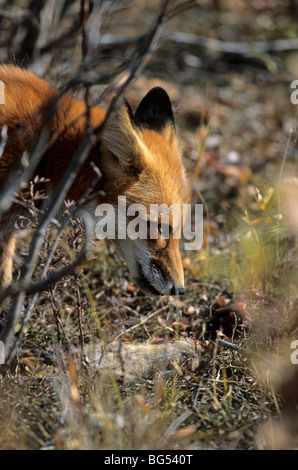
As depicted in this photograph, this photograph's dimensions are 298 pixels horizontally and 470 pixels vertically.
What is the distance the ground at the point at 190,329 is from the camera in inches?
100

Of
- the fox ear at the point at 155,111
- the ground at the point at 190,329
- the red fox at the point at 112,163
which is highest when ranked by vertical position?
the fox ear at the point at 155,111

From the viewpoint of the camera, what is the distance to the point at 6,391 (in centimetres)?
286

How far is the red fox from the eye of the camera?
128 inches

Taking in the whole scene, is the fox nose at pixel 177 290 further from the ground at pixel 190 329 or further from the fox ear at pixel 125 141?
the fox ear at pixel 125 141

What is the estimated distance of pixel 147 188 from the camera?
11.4 ft

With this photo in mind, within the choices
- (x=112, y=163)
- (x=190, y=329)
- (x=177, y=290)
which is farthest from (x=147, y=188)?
(x=190, y=329)

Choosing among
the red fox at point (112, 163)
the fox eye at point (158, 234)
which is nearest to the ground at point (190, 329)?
the red fox at point (112, 163)

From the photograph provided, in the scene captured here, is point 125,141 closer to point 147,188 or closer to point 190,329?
point 147,188

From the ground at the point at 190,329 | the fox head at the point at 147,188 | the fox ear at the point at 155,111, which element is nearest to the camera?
the ground at the point at 190,329

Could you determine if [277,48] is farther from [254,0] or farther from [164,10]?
[164,10]

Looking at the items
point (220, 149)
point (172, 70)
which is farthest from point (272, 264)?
point (172, 70)

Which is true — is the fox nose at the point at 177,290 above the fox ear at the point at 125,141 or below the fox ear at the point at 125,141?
below

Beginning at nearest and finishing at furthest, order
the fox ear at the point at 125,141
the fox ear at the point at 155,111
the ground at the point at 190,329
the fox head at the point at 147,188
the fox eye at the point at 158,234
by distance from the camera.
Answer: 1. the ground at the point at 190,329
2. the fox ear at the point at 125,141
3. the fox head at the point at 147,188
4. the fox eye at the point at 158,234
5. the fox ear at the point at 155,111
